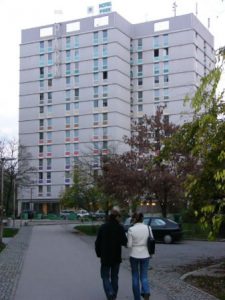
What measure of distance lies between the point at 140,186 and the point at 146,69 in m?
72.9

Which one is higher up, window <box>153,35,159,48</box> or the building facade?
window <box>153,35,159,48</box>

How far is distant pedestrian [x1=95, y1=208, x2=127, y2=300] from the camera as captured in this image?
9.73 m

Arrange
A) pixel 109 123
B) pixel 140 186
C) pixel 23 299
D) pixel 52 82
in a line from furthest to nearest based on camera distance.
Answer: pixel 52 82, pixel 109 123, pixel 140 186, pixel 23 299

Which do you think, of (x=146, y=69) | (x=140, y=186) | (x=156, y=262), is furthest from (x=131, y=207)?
(x=146, y=69)

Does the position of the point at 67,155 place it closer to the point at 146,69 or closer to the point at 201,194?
the point at 146,69

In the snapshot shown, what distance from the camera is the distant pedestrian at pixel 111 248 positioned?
9727 mm

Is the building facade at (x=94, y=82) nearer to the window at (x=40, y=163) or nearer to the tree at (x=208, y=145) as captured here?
the window at (x=40, y=163)

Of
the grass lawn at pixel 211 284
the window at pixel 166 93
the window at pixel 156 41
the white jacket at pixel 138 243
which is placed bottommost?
the grass lawn at pixel 211 284

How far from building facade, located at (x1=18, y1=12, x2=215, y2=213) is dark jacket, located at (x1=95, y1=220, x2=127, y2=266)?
3442 inches

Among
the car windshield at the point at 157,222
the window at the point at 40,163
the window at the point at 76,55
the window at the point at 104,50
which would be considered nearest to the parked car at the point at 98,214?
the car windshield at the point at 157,222

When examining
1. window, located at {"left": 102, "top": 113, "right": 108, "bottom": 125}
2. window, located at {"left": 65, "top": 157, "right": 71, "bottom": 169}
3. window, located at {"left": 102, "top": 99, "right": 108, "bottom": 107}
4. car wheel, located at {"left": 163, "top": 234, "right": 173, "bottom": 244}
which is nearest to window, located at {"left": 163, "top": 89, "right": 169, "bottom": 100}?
window, located at {"left": 102, "top": 99, "right": 108, "bottom": 107}

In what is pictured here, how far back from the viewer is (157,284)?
1265 cm

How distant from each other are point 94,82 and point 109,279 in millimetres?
93557

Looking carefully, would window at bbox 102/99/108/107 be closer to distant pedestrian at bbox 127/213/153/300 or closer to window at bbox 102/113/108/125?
window at bbox 102/113/108/125
